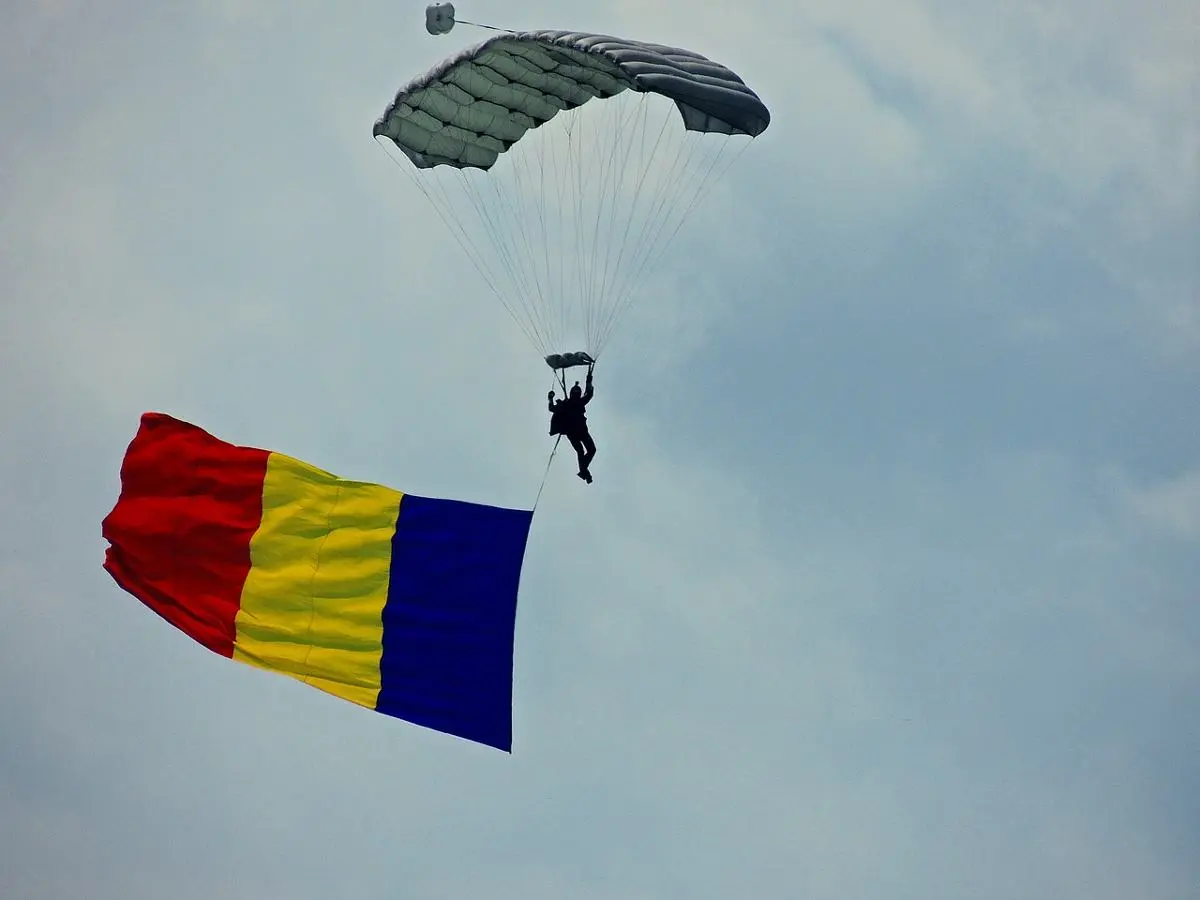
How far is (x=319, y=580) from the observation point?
99.2ft

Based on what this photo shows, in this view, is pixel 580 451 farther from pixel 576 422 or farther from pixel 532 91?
pixel 532 91

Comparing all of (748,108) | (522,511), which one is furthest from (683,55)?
(522,511)

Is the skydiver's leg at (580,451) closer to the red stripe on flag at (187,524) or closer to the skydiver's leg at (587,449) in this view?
the skydiver's leg at (587,449)

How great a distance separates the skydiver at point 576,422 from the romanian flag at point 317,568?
1.28 meters

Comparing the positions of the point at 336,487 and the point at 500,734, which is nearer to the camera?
the point at 500,734

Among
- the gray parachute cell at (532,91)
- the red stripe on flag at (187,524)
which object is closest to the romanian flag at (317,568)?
the red stripe on flag at (187,524)

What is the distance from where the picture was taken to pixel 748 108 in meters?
29.2

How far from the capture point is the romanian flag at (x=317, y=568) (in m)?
29.4

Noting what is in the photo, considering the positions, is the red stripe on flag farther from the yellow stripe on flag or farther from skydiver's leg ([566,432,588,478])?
skydiver's leg ([566,432,588,478])

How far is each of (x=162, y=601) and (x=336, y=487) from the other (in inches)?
89.0

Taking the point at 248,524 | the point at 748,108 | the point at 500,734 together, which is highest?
the point at 748,108

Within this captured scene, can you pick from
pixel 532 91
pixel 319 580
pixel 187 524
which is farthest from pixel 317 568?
pixel 532 91

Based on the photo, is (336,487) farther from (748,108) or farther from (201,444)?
(748,108)

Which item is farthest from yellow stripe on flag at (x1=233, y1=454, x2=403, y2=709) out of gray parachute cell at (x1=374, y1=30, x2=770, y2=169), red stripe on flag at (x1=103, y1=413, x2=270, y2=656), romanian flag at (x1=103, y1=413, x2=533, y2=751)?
gray parachute cell at (x1=374, y1=30, x2=770, y2=169)
